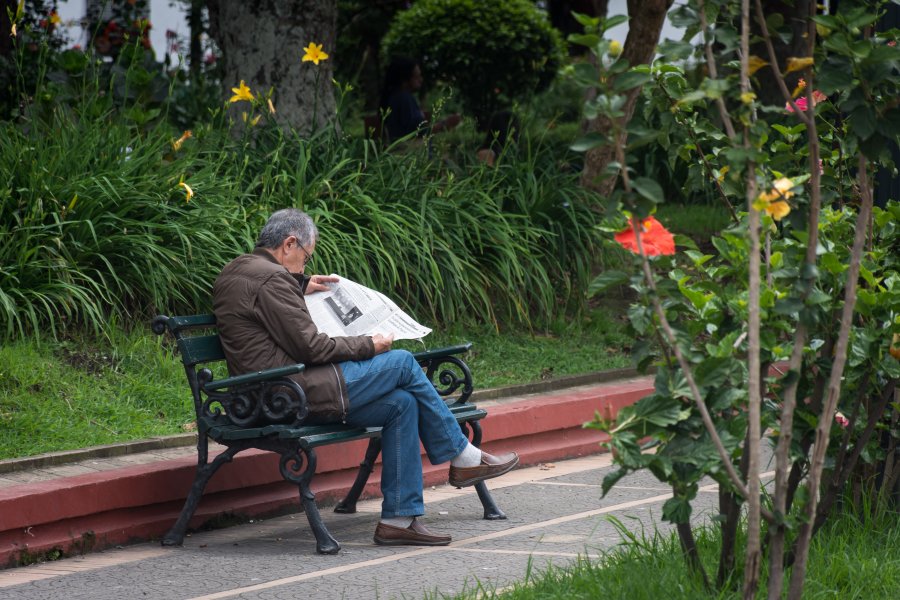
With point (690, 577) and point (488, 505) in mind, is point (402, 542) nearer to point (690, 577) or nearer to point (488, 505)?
point (488, 505)

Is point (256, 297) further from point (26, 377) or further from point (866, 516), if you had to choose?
point (866, 516)

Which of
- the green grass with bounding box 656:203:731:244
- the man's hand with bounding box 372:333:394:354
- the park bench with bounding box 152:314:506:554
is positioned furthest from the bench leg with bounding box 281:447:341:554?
the green grass with bounding box 656:203:731:244

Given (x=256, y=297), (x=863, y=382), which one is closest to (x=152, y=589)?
(x=256, y=297)

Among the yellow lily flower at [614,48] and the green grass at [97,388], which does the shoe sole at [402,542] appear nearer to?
the green grass at [97,388]

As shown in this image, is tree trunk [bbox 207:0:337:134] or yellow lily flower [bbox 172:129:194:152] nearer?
yellow lily flower [bbox 172:129:194:152]

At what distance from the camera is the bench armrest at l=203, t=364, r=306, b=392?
213 inches

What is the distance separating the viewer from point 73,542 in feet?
17.7

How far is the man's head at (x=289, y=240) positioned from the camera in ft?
19.4

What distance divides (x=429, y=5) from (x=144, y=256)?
9.99 m

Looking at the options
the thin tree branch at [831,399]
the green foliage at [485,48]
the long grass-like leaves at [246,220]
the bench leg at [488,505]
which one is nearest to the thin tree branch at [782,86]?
the thin tree branch at [831,399]

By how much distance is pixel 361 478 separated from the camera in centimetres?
620

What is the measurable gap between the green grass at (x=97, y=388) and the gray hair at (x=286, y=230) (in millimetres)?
1219

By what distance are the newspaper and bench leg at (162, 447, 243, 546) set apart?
750 millimetres

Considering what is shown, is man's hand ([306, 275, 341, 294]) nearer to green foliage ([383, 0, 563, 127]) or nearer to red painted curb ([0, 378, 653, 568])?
red painted curb ([0, 378, 653, 568])
